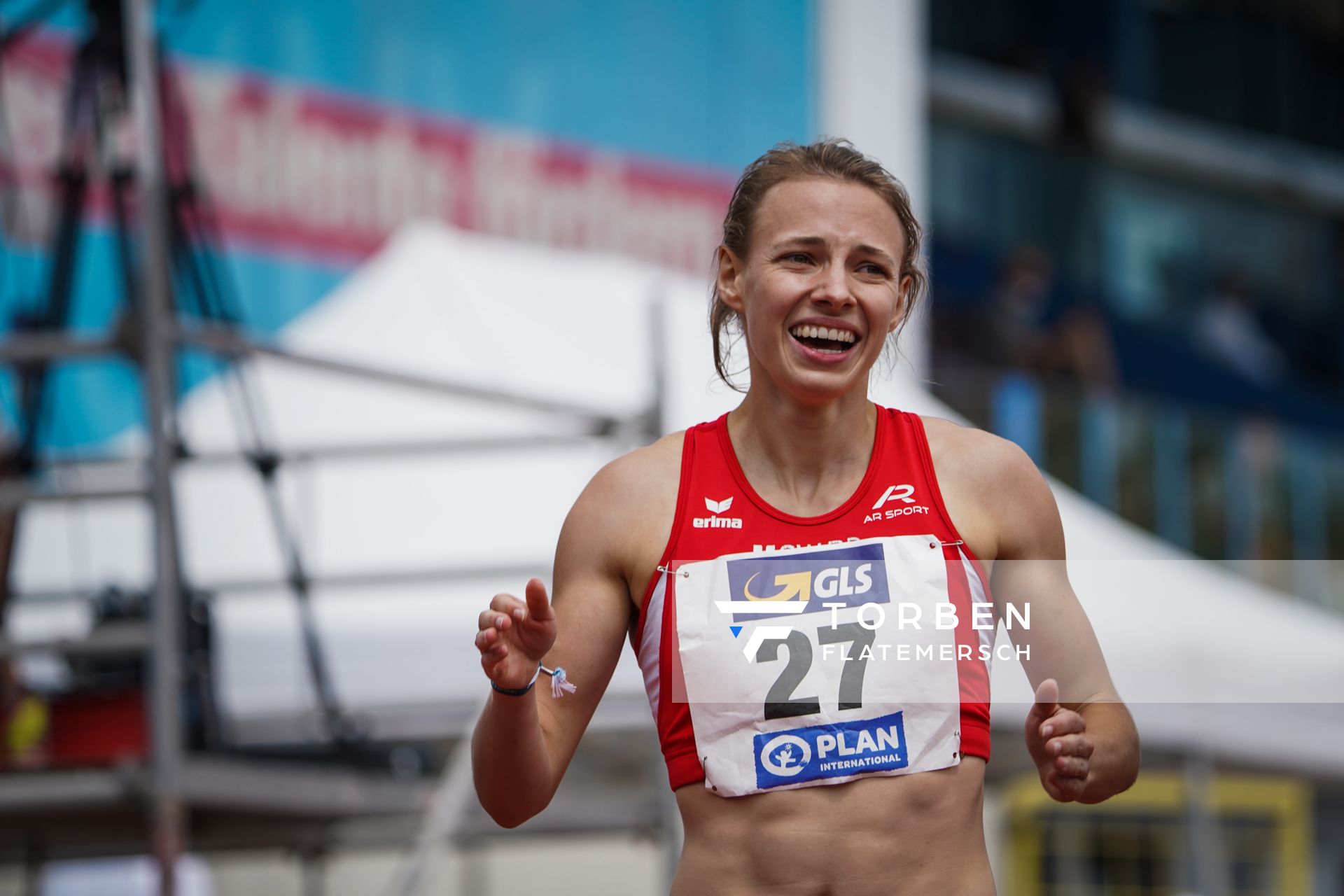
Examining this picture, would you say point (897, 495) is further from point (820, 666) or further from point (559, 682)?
point (559, 682)

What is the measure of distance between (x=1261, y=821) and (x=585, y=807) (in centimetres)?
611

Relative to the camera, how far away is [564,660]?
2217mm

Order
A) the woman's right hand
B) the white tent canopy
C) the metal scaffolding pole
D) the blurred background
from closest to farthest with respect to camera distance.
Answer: the woman's right hand, the metal scaffolding pole, the blurred background, the white tent canopy

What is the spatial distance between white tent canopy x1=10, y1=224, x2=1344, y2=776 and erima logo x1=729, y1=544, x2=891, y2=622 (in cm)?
279

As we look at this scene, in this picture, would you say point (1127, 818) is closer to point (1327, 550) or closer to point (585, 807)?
point (1327, 550)

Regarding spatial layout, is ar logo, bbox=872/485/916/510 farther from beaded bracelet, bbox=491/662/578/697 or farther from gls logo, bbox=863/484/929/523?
beaded bracelet, bbox=491/662/578/697

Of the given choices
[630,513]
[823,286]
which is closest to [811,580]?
[630,513]

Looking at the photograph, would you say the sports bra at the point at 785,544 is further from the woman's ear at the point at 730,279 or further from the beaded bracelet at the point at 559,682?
the woman's ear at the point at 730,279

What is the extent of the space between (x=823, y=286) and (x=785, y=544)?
0.34m

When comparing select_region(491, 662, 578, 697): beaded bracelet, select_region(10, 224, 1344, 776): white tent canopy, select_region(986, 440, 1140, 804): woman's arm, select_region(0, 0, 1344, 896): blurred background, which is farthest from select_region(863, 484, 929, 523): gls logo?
select_region(10, 224, 1344, 776): white tent canopy

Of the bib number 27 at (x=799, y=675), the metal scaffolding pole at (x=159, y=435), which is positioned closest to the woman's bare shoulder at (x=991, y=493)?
the bib number 27 at (x=799, y=675)

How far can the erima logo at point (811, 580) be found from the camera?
6.92ft

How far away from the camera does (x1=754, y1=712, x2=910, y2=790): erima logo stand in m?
2.08

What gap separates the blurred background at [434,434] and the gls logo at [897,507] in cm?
59
